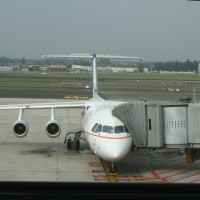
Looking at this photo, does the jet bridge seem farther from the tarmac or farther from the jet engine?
the jet engine

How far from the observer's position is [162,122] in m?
12.7

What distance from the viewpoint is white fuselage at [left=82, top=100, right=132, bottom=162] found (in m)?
11.9

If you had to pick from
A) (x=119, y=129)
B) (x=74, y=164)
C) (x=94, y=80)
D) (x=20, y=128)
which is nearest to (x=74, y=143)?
(x=20, y=128)

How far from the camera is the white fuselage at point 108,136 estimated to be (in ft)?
39.1

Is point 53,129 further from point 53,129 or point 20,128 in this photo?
point 20,128

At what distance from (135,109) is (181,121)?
54.3 inches

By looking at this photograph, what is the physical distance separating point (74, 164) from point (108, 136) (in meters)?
2.71

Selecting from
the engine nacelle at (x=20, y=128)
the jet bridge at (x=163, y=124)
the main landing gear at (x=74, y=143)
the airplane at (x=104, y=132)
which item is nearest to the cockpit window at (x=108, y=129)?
the airplane at (x=104, y=132)

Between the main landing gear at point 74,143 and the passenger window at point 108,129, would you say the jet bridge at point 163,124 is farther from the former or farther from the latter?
the main landing gear at point 74,143

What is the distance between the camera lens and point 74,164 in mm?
14445

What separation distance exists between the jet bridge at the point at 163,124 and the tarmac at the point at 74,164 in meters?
1.02

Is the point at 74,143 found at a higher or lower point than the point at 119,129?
lower
